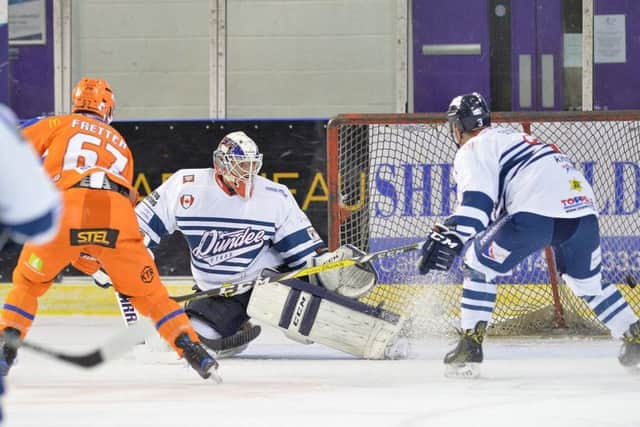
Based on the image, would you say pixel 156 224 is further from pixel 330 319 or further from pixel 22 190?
pixel 22 190

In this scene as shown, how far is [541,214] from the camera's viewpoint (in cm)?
441

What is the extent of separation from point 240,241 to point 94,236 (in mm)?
1160

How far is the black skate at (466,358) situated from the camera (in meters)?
4.43

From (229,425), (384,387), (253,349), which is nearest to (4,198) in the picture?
(229,425)

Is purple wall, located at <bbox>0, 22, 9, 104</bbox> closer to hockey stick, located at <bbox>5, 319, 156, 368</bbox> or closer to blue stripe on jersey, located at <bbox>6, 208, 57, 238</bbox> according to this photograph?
hockey stick, located at <bbox>5, 319, 156, 368</bbox>

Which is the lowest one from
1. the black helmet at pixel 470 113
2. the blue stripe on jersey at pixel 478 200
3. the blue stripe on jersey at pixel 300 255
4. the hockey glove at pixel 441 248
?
the blue stripe on jersey at pixel 300 255

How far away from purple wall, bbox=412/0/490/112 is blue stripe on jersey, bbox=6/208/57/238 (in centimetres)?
588

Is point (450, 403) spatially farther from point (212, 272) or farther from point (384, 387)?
point (212, 272)

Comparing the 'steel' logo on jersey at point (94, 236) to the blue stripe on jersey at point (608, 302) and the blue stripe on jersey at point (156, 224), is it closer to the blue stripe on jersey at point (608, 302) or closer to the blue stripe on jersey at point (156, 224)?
the blue stripe on jersey at point (156, 224)

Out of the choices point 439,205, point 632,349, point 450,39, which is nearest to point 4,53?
point 439,205

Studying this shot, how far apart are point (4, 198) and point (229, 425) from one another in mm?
1473

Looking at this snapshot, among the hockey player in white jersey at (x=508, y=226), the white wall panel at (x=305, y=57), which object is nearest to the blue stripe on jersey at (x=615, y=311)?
the hockey player in white jersey at (x=508, y=226)

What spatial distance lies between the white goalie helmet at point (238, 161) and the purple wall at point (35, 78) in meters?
3.12

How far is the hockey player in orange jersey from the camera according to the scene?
4039 mm
